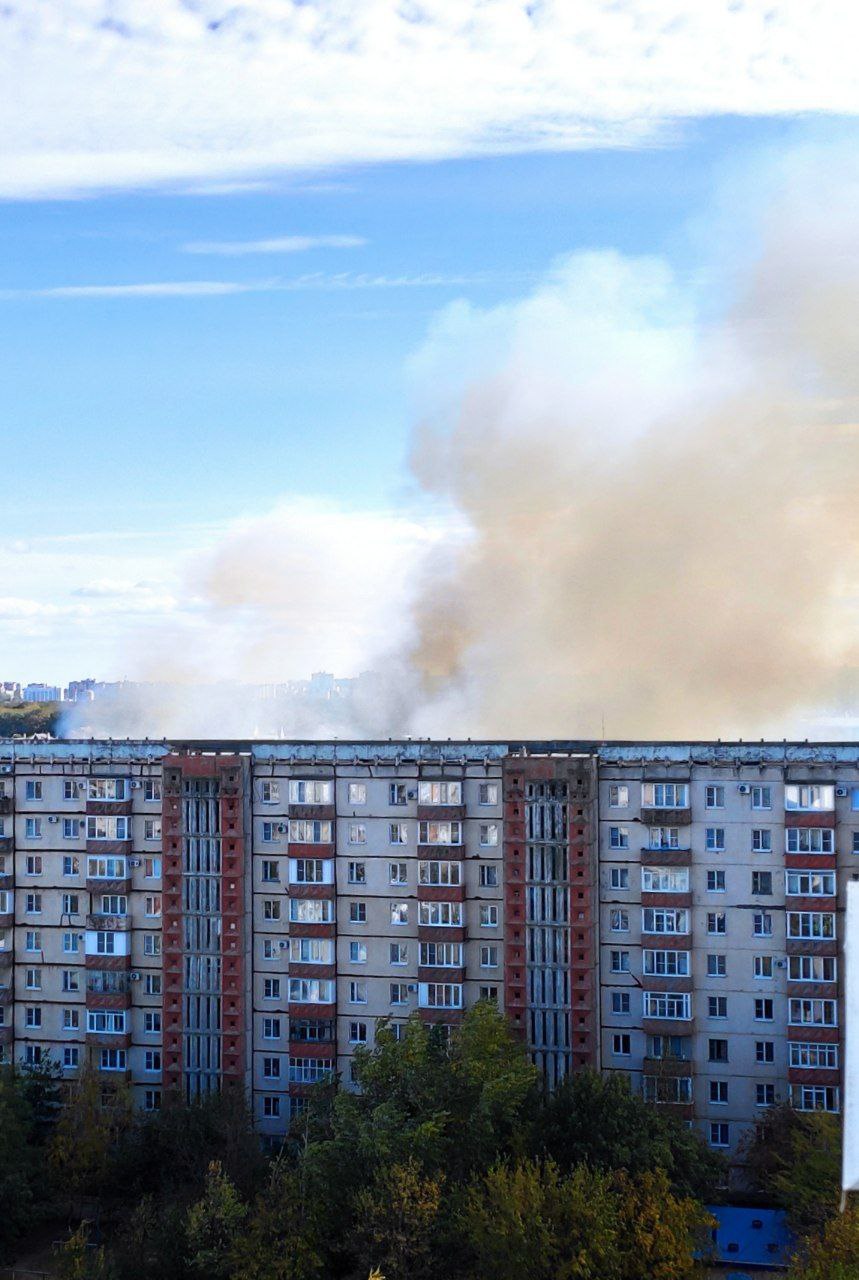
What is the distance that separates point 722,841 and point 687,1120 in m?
7.56

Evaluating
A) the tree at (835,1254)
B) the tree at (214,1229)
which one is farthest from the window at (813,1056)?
the tree at (214,1229)

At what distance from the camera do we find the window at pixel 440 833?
3534 cm

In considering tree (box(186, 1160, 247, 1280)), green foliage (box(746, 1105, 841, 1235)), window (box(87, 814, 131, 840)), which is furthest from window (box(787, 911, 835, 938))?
window (box(87, 814, 131, 840))

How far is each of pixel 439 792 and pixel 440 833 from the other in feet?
3.90

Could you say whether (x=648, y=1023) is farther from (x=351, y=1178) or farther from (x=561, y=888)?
(x=351, y=1178)

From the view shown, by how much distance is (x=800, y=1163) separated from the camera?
28.7 metres

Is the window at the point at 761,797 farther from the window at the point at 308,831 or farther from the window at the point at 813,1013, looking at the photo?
the window at the point at 308,831

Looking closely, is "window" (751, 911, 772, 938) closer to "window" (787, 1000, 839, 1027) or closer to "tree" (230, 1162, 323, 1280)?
"window" (787, 1000, 839, 1027)

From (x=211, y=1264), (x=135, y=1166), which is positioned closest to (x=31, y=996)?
(x=135, y=1166)

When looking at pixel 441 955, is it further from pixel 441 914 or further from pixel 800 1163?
pixel 800 1163

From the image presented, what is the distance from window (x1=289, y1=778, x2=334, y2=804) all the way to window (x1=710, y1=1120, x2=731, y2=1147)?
1412 cm

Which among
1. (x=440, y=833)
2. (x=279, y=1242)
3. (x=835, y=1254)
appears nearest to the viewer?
(x=835, y=1254)

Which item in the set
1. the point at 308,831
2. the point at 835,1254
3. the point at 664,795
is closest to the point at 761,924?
the point at 664,795

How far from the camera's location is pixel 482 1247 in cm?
2469
